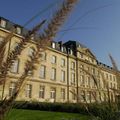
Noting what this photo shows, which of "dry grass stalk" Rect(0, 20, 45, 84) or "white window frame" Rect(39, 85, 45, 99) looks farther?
"white window frame" Rect(39, 85, 45, 99)

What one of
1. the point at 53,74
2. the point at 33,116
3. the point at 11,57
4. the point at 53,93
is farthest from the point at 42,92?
the point at 11,57

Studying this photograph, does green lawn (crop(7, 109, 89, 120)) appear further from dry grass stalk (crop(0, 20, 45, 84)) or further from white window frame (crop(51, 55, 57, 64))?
white window frame (crop(51, 55, 57, 64))

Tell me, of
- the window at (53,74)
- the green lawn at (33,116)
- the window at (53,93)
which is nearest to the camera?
the green lawn at (33,116)

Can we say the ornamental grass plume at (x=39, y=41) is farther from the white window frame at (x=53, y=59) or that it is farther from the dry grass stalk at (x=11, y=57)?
the white window frame at (x=53, y=59)

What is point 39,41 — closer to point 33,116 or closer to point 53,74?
point 33,116

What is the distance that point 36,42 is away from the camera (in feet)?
2.27

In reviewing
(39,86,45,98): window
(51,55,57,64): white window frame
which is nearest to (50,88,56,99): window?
(39,86,45,98): window

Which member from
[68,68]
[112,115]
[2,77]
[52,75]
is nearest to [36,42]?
[2,77]

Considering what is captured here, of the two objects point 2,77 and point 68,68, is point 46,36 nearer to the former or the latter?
→ point 2,77

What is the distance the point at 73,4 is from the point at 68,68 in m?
35.6

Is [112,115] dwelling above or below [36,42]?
below

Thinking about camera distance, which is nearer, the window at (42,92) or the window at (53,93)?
the window at (42,92)

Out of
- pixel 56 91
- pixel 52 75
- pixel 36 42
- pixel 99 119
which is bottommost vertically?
pixel 99 119

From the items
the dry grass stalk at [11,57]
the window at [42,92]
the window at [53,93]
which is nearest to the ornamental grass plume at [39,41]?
the dry grass stalk at [11,57]
